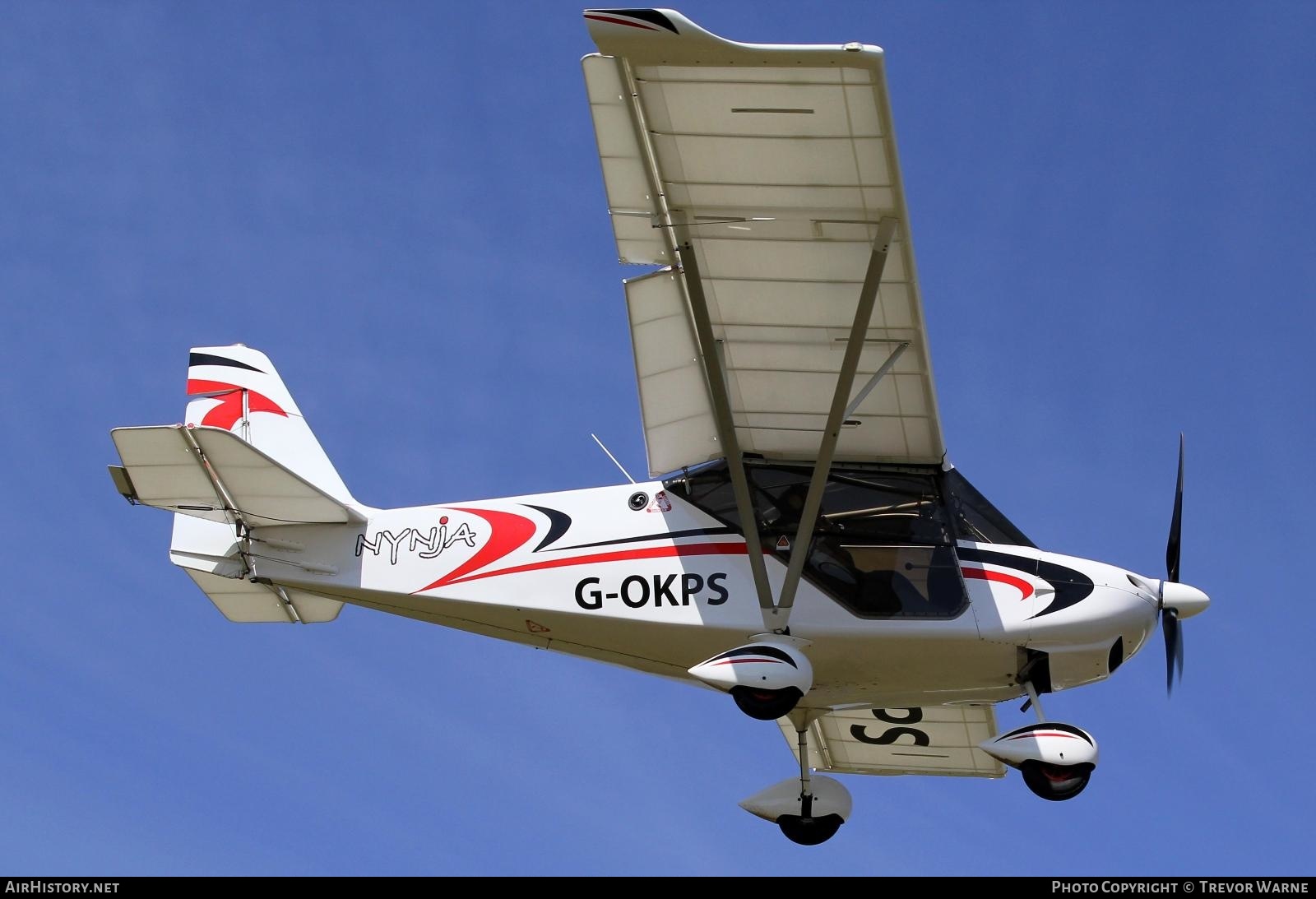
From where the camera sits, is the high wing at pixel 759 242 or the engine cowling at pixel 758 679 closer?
the high wing at pixel 759 242

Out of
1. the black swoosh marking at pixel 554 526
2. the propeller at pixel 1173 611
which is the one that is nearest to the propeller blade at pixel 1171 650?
the propeller at pixel 1173 611

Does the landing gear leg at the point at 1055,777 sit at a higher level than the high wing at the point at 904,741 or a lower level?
lower

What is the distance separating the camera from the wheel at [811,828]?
1311 cm

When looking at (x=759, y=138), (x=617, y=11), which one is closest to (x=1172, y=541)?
(x=759, y=138)

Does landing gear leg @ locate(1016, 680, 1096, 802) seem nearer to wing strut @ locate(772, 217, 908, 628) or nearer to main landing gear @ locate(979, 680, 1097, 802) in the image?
main landing gear @ locate(979, 680, 1097, 802)

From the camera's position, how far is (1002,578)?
1223 cm

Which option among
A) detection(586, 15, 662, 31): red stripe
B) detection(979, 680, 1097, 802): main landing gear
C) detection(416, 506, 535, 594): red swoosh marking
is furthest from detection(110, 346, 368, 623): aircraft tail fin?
detection(979, 680, 1097, 802): main landing gear

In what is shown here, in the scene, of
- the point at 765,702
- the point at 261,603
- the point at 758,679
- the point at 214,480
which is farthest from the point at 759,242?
the point at 261,603

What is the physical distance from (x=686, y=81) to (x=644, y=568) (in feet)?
13.0

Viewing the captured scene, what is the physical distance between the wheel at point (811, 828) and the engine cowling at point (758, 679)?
1.81 metres

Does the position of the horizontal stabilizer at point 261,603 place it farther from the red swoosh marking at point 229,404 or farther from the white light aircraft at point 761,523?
the red swoosh marking at point 229,404

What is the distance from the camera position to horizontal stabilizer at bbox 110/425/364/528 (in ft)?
40.6

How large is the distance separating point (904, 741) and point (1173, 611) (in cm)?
343

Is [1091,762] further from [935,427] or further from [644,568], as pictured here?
[644,568]
